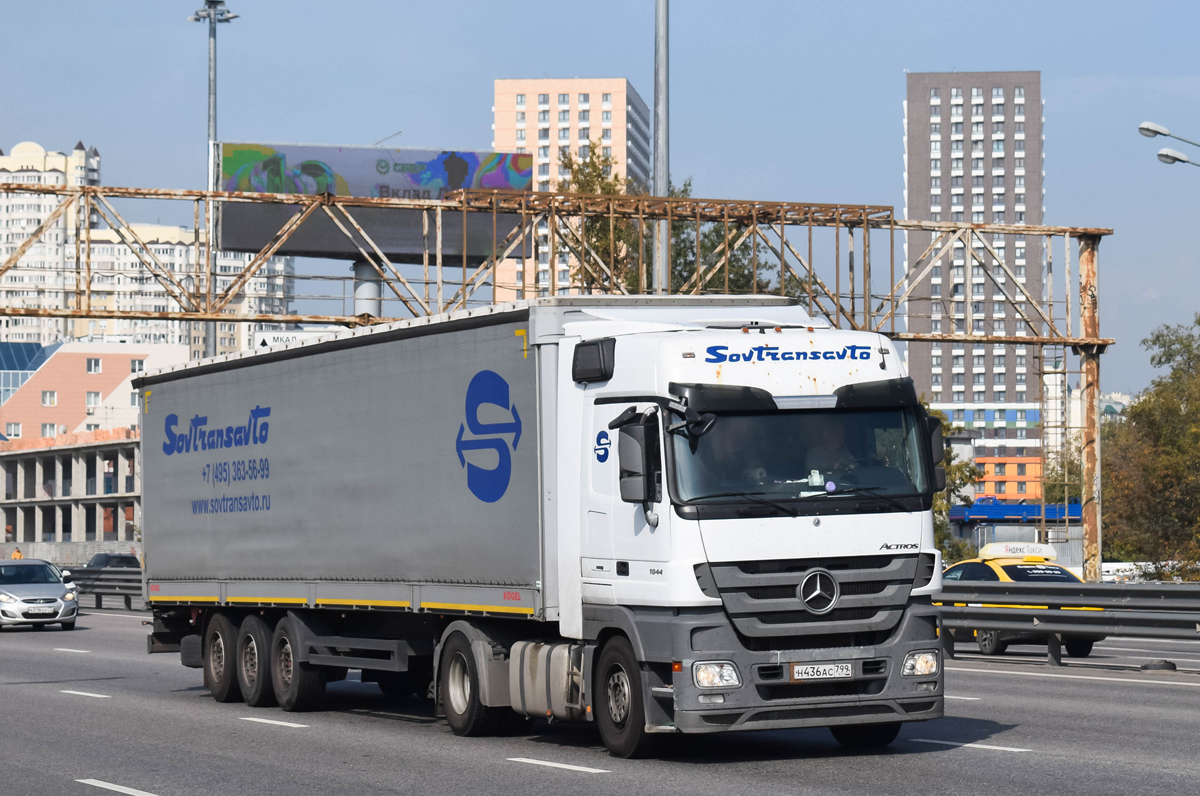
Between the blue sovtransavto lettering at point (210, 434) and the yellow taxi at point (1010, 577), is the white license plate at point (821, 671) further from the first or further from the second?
the yellow taxi at point (1010, 577)

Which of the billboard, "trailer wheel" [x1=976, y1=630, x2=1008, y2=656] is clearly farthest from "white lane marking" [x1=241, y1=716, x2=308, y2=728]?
the billboard

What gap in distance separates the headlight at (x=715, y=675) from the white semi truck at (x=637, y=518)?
2 centimetres

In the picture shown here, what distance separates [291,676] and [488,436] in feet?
13.9

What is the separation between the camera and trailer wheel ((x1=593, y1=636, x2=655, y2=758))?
1125cm

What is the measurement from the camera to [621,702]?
37.9 feet

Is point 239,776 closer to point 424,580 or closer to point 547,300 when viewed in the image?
point 424,580

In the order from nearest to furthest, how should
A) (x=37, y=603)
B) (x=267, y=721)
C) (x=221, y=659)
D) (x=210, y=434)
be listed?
(x=267, y=721) < (x=221, y=659) < (x=210, y=434) < (x=37, y=603)

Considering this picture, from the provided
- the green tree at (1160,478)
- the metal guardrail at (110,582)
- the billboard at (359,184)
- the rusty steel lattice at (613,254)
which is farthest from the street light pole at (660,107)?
the green tree at (1160,478)

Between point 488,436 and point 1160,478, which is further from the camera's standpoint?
point 1160,478

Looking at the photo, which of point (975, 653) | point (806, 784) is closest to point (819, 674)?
point (806, 784)

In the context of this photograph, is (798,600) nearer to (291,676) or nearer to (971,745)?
(971,745)

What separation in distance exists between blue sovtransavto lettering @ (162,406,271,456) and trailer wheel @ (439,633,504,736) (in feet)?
13.5

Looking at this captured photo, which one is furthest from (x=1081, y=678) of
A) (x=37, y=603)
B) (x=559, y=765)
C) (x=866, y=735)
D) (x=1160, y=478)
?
(x=1160, y=478)

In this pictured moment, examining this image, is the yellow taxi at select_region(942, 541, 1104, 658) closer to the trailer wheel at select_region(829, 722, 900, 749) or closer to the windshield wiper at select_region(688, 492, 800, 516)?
the trailer wheel at select_region(829, 722, 900, 749)
